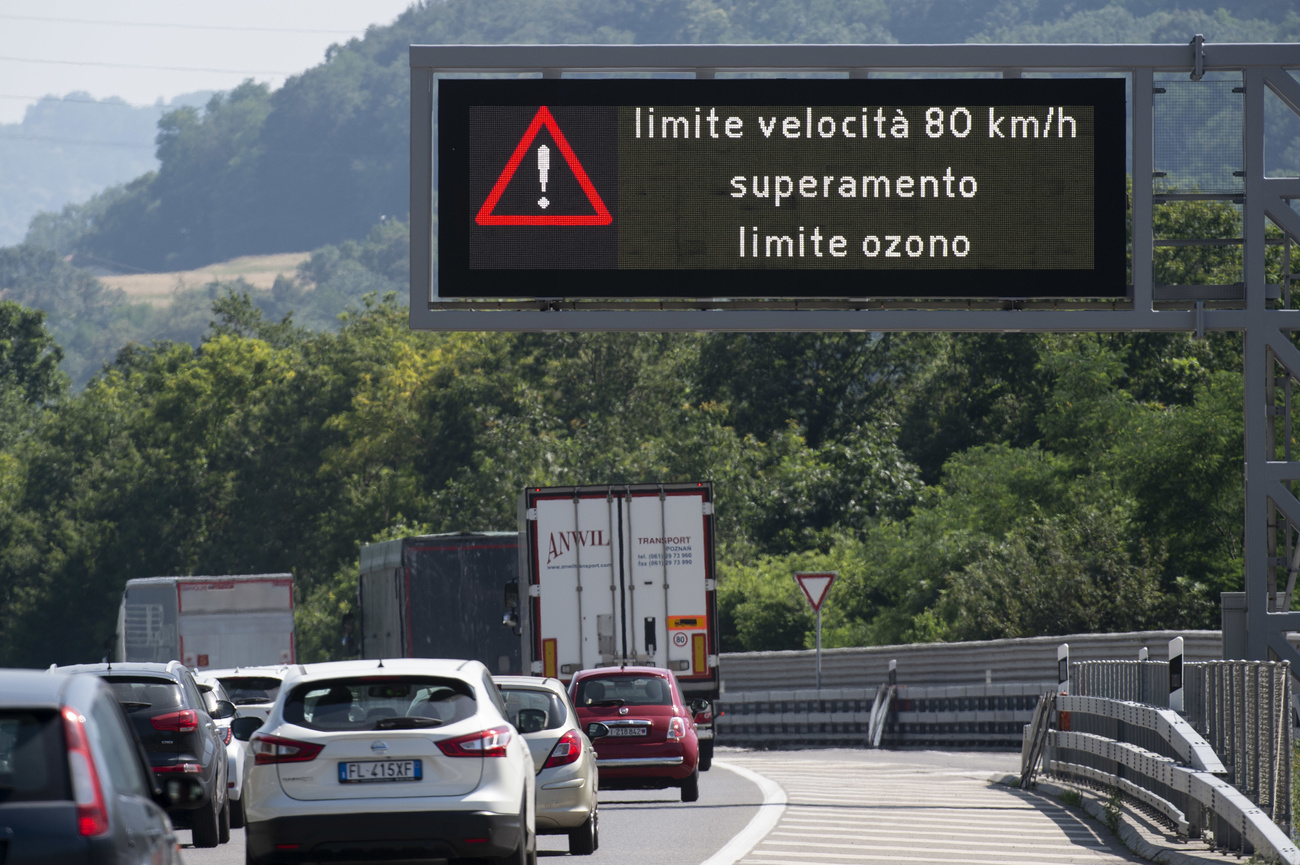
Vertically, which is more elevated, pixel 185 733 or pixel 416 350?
pixel 416 350

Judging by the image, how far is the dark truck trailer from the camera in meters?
29.7

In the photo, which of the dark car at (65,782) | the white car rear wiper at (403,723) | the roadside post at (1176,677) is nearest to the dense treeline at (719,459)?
the roadside post at (1176,677)

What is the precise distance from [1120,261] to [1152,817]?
5314mm

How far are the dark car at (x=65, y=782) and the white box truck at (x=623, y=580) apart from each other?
60.7ft

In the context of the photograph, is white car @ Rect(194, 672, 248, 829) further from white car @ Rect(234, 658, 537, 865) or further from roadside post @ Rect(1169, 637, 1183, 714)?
roadside post @ Rect(1169, 637, 1183, 714)

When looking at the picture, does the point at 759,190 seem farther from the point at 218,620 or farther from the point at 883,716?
the point at 218,620

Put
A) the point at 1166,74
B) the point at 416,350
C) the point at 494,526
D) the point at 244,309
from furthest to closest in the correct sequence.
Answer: the point at 244,309 < the point at 416,350 < the point at 494,526 < the point at 1166,74

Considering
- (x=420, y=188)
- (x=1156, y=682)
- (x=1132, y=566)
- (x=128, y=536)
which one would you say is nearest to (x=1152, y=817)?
(x=1156, y=682)

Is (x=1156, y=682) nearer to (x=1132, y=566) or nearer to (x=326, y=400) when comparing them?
(x=1132, y=566)

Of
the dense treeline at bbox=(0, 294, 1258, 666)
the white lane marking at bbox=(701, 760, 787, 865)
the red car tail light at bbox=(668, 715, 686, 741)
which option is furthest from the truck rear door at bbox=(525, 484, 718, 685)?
the dense treeline at bbox=(0, 294, 1258, 666)

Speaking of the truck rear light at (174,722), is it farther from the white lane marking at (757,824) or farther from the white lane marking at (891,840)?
the white lane marking at (891,840)

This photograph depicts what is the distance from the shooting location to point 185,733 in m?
15.7

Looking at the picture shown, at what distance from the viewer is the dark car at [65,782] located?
20.1ft

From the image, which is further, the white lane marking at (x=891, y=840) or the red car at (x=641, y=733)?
the red car at (x=641, y=733)
